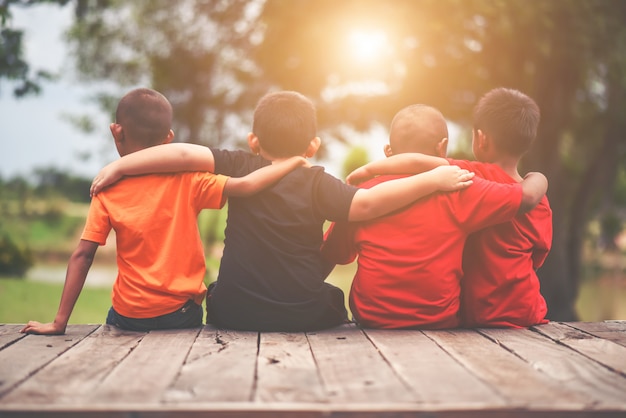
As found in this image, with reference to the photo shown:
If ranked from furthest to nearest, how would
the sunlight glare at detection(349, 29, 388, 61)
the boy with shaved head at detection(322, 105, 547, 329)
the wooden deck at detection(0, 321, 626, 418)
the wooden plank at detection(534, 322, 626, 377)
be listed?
the sunlight glare at detection(349, 29, 388, 61) → the boy with shaved head at detection(322, 105, 547, 329) → the wooden plank at detection(534, 322, 626, 377) → the wooden deck at detection(0, 321, 626, 418)

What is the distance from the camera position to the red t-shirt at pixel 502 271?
375cm

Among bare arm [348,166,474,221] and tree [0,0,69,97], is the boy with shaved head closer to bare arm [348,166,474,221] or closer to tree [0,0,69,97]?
bare arm [348,166,474,221]

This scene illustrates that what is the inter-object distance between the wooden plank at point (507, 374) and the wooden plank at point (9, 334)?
1936 millimetres

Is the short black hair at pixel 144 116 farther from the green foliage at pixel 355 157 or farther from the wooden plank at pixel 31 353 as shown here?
the green foliage at pixel 355 157

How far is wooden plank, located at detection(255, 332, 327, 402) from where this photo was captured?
2.40 m

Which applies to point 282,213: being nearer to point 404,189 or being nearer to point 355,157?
point 404,189

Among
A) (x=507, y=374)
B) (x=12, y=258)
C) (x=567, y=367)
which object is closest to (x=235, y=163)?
(x=507, y=374)

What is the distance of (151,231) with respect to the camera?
3525 millimetres

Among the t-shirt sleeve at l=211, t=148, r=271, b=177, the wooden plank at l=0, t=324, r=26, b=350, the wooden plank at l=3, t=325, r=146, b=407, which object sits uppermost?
the t-shirt sleeve at l=211, t=148, r=271, b=177

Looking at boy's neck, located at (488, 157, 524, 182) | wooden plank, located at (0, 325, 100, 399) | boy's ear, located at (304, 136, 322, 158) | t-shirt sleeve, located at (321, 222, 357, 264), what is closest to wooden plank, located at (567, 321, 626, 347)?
boy's neck, located at (488, 157, 524, 182)

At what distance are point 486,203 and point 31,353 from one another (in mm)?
2183

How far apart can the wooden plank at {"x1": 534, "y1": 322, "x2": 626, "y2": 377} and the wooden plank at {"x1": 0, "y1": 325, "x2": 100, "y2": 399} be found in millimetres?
2257

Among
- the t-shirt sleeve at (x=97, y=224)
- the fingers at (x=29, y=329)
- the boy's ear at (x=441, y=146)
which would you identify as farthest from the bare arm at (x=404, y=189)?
the fingers at (x=29, y=329)

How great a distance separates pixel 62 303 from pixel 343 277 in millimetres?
17868
